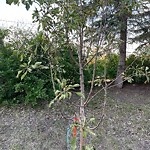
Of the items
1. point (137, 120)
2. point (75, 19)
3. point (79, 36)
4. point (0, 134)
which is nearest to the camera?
point (75, 19)

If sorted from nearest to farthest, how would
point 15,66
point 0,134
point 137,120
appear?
point 0,134 < point 137,120 < point 15,66

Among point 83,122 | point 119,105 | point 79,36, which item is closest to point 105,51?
point 79,36

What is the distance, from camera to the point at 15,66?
3.36 m

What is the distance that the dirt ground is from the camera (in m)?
2.70

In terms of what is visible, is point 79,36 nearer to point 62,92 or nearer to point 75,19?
point 75,19


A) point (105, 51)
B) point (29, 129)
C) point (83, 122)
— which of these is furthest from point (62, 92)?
point (29, 129)

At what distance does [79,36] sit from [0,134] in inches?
78.9

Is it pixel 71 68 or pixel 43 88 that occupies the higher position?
pixel 71 68

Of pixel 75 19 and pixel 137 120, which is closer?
pixel 75 19

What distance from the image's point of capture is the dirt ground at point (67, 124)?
8.84ft

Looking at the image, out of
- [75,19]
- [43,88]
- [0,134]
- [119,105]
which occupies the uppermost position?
[75,19]

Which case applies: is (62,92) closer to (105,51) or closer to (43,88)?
(105,51)

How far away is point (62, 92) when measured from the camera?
108 centimetres

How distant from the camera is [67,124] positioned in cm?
302
